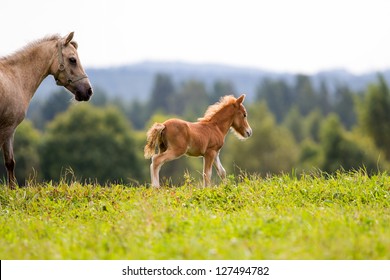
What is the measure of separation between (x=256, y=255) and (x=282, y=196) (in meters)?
3.63

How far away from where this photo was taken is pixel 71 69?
12289mm

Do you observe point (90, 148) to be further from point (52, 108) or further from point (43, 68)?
point (52, 108)

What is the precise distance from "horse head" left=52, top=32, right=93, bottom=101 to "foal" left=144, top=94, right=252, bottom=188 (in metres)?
1.34

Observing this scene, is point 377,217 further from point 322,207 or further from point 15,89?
point 15,89

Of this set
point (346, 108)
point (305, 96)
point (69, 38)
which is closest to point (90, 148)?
point (69, 38)

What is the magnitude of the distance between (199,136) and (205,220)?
173 inches

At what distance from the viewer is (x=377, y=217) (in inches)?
336

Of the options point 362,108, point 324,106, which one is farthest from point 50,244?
point 324,106

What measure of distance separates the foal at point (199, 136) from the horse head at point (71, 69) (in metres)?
1.34

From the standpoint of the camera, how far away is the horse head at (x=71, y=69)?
40.2 feet

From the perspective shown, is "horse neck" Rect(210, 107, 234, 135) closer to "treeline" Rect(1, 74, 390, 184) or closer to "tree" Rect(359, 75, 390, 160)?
"treeline" Rect(1, 74, 390, 184)

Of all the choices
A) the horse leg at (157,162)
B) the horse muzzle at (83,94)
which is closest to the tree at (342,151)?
the horse leg at (157,162)

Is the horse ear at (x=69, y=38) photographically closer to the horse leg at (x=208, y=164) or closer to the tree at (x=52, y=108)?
the horse leg at (x=208, y=164)

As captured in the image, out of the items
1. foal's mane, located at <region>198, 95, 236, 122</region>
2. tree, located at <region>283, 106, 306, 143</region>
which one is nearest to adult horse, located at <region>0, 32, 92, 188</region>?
foal's mane, located at <region>198, 95, 236, 122</region>
